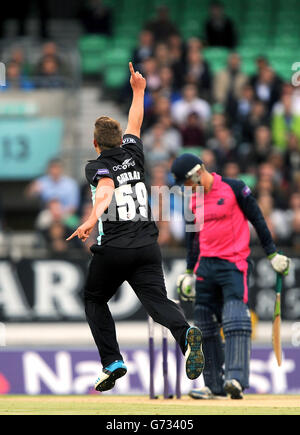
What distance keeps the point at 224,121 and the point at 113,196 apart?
10.0m

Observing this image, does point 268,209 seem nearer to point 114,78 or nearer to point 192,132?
point 192,132

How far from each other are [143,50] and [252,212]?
10396 mm

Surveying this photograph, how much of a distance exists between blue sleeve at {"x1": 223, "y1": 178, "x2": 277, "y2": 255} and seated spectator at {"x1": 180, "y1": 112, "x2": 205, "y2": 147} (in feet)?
27.3

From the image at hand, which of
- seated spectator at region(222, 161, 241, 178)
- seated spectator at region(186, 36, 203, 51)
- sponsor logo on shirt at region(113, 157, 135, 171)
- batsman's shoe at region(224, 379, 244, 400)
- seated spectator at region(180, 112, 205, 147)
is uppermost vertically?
seated spectator at region(186, 36, 203, 51)

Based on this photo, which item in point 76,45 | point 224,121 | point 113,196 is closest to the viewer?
point 113,196

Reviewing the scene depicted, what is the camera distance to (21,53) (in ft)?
63.6

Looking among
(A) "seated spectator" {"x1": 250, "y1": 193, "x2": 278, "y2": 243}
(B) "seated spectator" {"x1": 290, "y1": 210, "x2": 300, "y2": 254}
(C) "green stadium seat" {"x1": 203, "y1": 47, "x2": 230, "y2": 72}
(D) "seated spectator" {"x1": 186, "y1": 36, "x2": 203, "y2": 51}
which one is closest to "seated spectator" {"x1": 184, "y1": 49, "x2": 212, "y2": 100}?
(D) "seated spectator" {"x1": 186, "y1": 36, "x2": 203, "y2": 51}

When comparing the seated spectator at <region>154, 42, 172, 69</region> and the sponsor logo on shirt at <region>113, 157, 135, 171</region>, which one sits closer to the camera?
the sponsor logo on shirt at <region>113, 157, 135, 171</region>

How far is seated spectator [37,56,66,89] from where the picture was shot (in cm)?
1891

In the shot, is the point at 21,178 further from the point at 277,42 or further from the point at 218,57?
the point at 277,42

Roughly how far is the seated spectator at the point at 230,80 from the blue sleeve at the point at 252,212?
955 centimetres

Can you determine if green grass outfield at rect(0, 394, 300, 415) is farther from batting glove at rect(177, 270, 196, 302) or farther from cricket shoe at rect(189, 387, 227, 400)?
batting glove at rect(177, 270, 196, 302)
